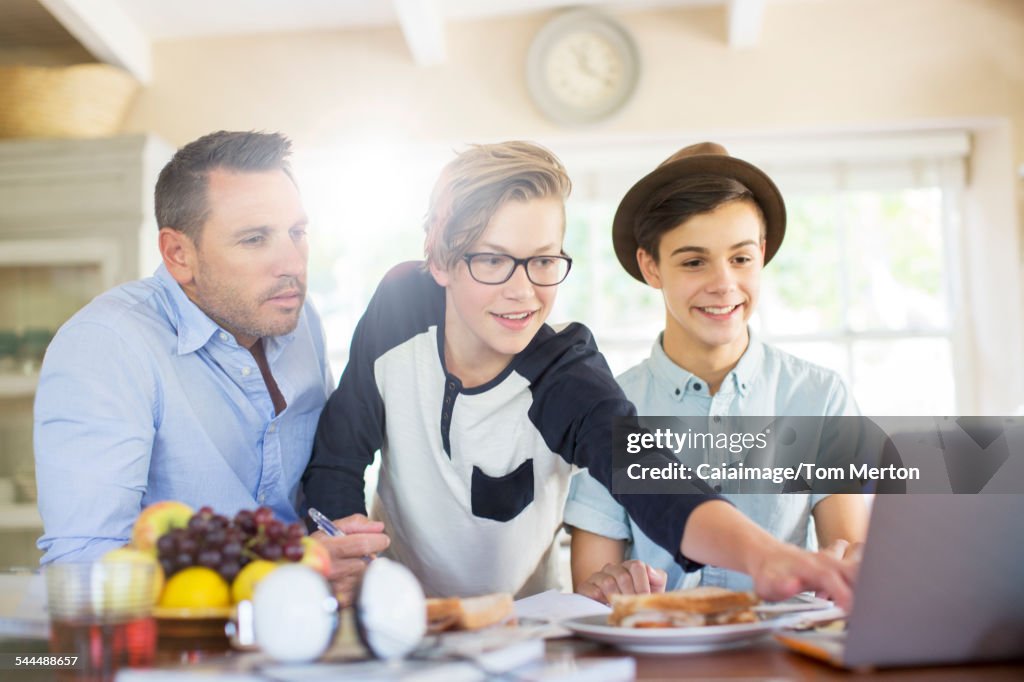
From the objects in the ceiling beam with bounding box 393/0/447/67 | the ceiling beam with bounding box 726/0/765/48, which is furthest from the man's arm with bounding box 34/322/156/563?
the ceiling beam with bounding box 726/0/765/48

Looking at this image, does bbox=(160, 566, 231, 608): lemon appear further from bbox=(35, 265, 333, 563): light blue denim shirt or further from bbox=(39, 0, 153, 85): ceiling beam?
bbox=(39, 0, 153, 85): ceiling beam

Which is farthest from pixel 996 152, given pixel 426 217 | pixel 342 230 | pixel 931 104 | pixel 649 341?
pixel 426 217

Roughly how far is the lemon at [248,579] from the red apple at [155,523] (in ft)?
0.28

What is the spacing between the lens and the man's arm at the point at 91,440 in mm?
1180

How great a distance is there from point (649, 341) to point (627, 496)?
7.46ft

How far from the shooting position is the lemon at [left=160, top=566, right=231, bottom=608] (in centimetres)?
79

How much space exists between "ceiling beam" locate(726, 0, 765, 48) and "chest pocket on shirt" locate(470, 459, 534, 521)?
2129mm

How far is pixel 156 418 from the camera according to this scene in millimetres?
1318

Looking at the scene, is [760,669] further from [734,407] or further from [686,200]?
[686,200]

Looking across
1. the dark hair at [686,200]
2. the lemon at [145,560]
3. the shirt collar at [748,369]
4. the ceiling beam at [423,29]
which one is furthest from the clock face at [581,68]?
the lemon at [145,560]

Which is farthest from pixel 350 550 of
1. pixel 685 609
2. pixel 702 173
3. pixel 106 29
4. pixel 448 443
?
pixel 106 29

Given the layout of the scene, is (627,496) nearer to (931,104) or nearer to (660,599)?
(660,599)

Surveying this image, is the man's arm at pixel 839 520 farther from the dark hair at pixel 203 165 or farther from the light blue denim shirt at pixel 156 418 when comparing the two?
the dark hair at pixel 203 165

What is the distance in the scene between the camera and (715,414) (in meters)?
1.54
